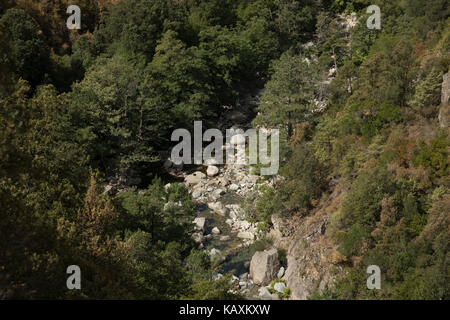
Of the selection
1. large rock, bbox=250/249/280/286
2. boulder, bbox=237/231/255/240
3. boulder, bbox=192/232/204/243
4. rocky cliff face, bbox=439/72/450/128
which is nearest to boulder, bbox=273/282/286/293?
large rock, bbox=250/249/280/286

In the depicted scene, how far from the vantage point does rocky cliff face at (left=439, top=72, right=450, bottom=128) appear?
81.6ft

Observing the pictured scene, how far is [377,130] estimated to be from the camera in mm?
28297

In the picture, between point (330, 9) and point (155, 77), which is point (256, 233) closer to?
point (155, 77)

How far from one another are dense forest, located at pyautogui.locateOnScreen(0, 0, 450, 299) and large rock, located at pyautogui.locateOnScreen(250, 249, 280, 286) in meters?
2.12

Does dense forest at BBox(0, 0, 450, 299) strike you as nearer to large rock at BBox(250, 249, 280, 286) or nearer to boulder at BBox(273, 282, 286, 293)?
large rock at BBox(250, 249, 280, 286)

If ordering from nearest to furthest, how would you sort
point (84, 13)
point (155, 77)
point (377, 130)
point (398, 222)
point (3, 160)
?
point (3, 160) → point (398, 222) → point (377, 130) → point (155, 77) → point (84, 13)

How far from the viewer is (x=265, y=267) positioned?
24703 millimetres

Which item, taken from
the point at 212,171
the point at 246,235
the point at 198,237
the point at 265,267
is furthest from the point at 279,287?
the point at 212,171

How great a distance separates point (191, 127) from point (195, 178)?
235 inches

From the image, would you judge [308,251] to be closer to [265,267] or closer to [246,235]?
[265,267]

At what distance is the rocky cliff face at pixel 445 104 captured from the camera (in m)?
24.9

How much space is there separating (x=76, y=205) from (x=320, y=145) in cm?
1767

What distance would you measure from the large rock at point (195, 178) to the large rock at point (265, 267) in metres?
11.7

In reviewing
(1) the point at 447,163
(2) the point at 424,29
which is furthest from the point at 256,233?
(2) the point at 424,29
